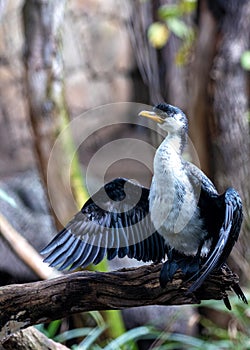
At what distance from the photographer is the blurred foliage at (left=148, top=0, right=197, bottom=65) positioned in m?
2.71

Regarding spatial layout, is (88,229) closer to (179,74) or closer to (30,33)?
(30,33)

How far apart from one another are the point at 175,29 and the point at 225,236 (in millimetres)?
1678

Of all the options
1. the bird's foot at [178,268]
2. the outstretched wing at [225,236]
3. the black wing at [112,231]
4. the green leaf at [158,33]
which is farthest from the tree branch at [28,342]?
the green leaf at [158,33]

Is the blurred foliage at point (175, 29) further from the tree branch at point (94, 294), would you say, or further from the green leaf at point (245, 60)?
the tree branch at point (94, 294)

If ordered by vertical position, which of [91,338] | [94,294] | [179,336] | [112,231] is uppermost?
[112,231]

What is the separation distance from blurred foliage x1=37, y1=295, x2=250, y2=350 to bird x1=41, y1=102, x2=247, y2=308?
27.5 inches

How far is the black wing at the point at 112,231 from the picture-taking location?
1520 mm

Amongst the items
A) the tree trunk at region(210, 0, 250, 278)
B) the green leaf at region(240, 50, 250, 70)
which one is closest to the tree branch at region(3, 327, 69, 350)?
the tree trunk at region(210, 0, 250, 278)

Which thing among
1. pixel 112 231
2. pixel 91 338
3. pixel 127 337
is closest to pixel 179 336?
pixel 127 337

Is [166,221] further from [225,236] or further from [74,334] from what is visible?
[74,334]

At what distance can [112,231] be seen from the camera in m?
1.55

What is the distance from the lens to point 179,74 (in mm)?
3105

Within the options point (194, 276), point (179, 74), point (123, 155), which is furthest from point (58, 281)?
point (123, 155)

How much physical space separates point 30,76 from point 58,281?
1070 millimetres
